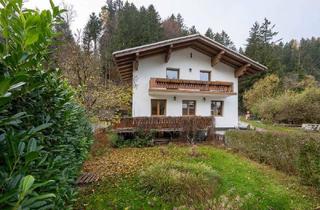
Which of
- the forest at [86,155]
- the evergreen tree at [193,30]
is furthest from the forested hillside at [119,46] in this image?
the evergreen tree at [193,30]

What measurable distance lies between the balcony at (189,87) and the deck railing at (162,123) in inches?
107

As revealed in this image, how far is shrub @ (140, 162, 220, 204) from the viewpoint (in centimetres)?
563

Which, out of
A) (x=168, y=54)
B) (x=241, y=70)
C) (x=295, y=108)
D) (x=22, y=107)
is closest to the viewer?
(x=22, y=107)

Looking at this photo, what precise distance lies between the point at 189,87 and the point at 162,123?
14.0 feet

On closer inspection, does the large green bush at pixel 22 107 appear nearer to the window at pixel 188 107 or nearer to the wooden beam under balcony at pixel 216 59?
the window at pixel 188 107

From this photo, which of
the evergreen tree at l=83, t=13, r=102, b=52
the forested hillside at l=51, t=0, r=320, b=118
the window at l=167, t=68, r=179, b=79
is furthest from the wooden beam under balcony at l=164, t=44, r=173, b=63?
the evergreen tree at l=83, t=13, r=102, b=52

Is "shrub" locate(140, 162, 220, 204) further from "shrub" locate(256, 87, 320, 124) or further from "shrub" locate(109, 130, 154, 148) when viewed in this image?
"shrub" locate(256, 87, 320, 124)

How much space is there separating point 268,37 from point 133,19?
119ft

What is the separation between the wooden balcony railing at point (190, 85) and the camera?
17.1 metres

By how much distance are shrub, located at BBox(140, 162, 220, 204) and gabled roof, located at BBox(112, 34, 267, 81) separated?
11.0 metres

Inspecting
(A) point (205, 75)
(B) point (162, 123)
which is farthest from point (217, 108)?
(B) point (162, 123)

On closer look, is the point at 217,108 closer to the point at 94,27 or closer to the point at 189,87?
the point at 189,87

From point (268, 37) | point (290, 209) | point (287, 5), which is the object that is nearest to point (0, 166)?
point (290, 209)

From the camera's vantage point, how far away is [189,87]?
17.9 meters
